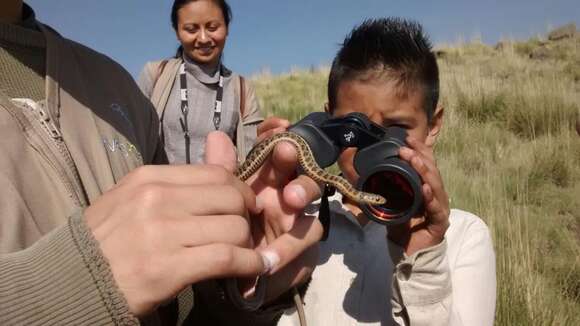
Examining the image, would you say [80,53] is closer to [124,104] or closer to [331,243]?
[124,104]

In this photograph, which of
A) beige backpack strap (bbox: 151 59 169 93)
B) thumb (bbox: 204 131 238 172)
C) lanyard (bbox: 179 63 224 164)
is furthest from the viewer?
beige backpack strap (bbox: 151 59 169 93)

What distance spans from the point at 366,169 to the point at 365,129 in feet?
0.70

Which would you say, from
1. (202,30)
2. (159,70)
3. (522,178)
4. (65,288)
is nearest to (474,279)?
(65,288)

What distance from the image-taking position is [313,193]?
5.51ft

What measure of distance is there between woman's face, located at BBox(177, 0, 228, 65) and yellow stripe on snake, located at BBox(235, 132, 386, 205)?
3.70 metres

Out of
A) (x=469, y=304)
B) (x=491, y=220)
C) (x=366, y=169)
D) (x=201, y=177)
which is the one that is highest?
(x=201, y=177)

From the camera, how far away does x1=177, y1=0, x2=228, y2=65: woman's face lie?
557 centimetres

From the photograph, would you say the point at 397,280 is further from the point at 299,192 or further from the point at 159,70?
the point at 159,70

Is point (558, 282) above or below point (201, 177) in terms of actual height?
below

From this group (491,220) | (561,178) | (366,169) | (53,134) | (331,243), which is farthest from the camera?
(561,178)

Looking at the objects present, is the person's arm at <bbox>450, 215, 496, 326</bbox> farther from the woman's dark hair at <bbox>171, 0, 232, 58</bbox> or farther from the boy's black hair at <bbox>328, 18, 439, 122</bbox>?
the woman's dark hair at <bbox>171, 0, 232, 58</bbox>

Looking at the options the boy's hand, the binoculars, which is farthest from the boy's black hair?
the boy's hand

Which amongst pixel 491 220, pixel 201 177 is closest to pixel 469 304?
pixel 201 177

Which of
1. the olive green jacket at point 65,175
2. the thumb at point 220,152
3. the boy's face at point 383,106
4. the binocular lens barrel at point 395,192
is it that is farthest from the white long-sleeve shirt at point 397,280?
the olive green jacket at point 65,175
